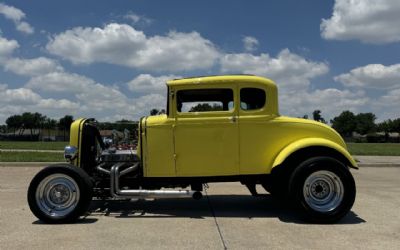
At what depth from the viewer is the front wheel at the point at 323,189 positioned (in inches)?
277

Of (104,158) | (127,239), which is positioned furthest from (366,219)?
(104,158)

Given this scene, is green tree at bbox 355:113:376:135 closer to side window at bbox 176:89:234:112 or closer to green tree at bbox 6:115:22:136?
green tree at bbox 6:115:22:136

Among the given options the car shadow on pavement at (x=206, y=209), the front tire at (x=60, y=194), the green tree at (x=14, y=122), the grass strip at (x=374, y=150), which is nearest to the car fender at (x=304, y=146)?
the car shadow on pavement at (x=206, y=209)

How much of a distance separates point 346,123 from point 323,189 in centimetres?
16136

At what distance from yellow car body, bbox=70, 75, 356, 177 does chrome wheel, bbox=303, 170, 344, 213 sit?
0.46 metres

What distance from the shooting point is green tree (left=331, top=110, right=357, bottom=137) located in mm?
158000

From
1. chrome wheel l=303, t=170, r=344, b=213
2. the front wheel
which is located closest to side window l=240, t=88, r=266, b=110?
the front wheel

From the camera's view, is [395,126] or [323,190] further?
[395,126]

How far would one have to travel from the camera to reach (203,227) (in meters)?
6.56

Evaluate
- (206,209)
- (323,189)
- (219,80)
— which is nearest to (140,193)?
(206,209)

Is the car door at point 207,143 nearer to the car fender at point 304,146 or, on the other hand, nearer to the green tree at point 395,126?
the car fender at point 304,146

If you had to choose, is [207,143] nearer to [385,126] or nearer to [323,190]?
[323,190]

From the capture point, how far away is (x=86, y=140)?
806cm

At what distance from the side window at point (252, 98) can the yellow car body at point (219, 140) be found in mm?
80
